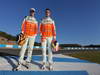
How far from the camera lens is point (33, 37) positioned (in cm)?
568

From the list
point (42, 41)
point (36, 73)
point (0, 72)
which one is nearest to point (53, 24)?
point (42, 41)

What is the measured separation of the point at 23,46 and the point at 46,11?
4.86ft

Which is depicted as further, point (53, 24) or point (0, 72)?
point (53, 24)

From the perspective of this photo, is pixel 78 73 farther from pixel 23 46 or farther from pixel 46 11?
pixel 46 11

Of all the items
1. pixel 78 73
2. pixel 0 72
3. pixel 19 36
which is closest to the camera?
pixel 0 72

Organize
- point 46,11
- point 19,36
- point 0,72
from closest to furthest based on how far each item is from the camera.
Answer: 1. point 0,72
2. point 19,36
3. point 46,11

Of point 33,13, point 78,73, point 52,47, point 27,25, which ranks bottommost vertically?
point 78,73

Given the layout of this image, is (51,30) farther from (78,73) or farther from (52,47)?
(78,73)

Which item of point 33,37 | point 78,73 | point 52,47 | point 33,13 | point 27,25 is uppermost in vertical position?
point 33,13

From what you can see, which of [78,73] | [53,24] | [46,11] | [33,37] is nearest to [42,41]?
[33,37]

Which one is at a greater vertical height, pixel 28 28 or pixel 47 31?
pixel 28 28

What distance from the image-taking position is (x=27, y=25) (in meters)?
5.66

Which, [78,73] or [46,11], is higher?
[46,11]

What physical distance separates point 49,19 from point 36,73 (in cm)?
204
